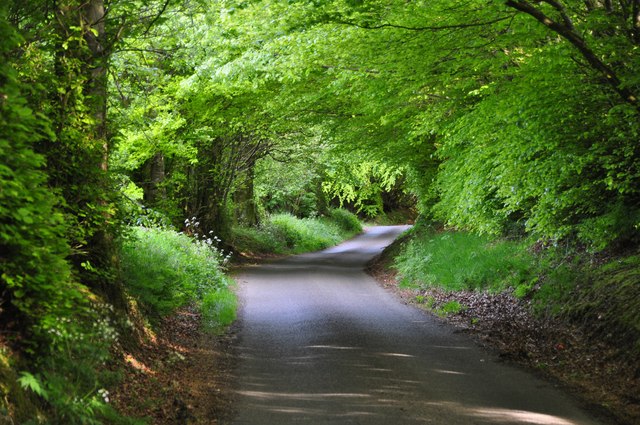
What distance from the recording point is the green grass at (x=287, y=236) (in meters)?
29.2

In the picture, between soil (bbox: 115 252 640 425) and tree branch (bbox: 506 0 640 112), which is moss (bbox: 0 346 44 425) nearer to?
A: soil (bbox: 115 252 640 425)

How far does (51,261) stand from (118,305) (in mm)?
3125

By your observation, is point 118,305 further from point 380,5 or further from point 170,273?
point 380,5

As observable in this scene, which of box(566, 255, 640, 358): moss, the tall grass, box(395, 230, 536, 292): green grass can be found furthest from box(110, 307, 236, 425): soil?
box(395, 230, 536, 292): green grass

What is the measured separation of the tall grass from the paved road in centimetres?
80

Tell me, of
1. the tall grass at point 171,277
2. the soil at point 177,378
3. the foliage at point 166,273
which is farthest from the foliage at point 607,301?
the foliage at point 166,273

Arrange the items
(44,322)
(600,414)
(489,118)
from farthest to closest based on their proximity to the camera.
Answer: (489,118) → (600,414) → (44,322)

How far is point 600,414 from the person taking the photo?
692cm

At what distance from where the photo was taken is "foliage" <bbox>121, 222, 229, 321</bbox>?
9.76 meters

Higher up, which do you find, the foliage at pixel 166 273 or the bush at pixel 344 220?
the bush at pixel 344 220

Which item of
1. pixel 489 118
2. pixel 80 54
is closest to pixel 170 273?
pixel 80 54

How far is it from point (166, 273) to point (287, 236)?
73.2ft

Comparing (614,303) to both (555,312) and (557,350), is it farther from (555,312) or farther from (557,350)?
(555,312)

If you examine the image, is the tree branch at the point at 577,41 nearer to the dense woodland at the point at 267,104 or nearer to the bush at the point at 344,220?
the dense woodland at the point at 267,104
